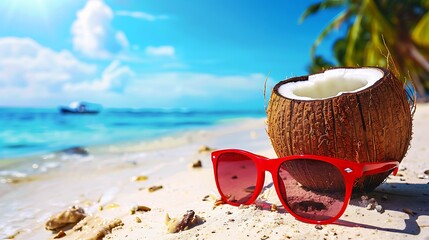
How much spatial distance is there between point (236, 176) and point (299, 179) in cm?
44

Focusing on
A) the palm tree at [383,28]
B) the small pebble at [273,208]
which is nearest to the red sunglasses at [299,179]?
the small pebble at [273,208]

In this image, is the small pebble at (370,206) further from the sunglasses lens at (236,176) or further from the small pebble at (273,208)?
the sunglasses lens at (236,176)

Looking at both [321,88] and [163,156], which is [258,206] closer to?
[321,88]

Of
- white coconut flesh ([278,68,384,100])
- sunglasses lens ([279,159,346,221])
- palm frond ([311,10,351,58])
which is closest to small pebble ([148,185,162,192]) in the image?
sunglasses lens ([279,159,346,221])

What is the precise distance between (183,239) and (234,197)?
1.91ft

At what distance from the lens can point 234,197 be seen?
259cm

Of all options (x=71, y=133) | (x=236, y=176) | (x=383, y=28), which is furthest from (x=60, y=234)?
(x=383, y=28)

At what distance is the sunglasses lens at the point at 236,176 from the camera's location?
2520 mm

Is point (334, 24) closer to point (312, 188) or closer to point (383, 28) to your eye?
point (383, 28)

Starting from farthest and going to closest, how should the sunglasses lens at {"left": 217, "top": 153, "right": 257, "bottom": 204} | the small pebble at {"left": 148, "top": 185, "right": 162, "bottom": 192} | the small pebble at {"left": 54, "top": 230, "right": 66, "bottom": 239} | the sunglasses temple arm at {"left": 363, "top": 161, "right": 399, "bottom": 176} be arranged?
the small pebble at {"left": 148, "top": 185, "right": 162, "bottom": 192}, the small pebble at {"left": 54, "top": 230, "right": 66, "bottom": 239}, the sunglasses lens at {"left": 217, "top": 153, "right": 257, "bottom": 204}, the sunglasses temple arm at {"left": 363, "top": 161, "right": 399, "bottom": 176}

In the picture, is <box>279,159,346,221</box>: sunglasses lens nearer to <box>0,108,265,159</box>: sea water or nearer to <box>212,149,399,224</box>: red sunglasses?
<box>212,149,399,224</box>: red sunglasses

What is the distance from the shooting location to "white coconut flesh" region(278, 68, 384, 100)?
7.98 ft

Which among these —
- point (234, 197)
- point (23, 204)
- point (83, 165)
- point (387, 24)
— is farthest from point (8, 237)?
point (387, 24)

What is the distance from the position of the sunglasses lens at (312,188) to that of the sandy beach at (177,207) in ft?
0.27
